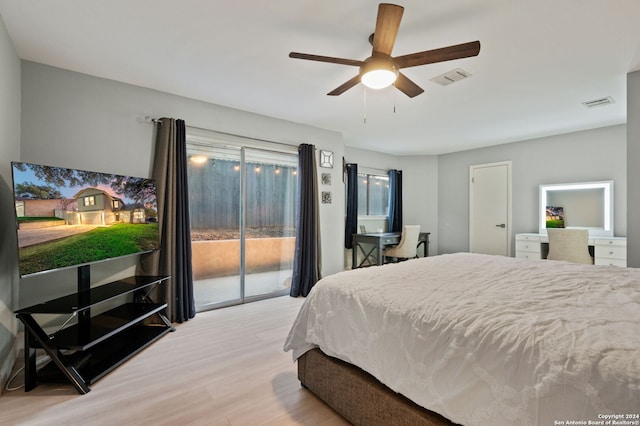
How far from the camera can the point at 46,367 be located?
7.21 ft

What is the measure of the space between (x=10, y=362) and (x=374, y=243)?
4436 millimetres

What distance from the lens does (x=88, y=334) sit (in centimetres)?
215

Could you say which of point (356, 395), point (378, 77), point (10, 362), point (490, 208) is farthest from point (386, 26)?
point (490, 208)

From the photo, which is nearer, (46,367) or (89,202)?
(46,367)

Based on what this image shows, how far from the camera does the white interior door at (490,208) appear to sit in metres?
5.36

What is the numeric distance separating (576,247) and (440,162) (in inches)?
119

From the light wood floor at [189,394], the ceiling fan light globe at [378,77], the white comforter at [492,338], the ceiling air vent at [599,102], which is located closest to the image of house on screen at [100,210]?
the light wood floor at [189,394]

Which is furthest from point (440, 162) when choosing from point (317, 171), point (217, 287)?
point (217, 287)

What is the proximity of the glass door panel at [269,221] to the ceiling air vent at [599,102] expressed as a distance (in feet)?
11.9

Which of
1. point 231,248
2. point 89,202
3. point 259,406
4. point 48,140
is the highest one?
point 48,140

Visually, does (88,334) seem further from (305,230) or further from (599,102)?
(599,102)

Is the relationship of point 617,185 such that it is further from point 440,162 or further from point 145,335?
point 145,335

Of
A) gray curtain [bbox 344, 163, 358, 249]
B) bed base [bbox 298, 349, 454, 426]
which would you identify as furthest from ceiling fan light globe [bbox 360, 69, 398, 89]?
gray curtain [bbox 344, 163, 358, 249]

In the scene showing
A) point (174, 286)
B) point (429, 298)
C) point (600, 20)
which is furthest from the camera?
point (174, 286)
